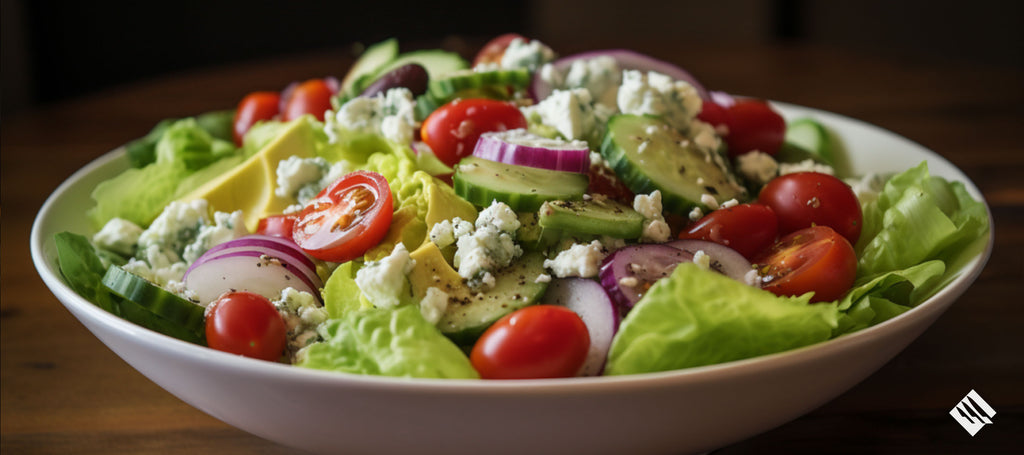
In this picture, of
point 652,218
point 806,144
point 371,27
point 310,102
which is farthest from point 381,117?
point 371,27

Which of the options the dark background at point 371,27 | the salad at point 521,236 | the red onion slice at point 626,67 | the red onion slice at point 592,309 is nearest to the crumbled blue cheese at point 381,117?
the salad at point 521,236

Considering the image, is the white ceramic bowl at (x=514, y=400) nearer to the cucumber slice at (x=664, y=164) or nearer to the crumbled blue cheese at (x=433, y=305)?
the crumbled blue cheese at (x=433, y=305)

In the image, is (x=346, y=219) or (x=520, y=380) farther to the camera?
(x=346, y=219)

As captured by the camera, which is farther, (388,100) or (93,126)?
(93,126)

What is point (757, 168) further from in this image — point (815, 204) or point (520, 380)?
point (520, 380)

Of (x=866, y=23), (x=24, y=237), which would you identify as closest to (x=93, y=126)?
(x=24, y=237)

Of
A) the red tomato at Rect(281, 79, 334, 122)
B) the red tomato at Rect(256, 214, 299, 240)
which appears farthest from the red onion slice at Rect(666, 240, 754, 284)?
the red tomato at Rect(281, 79, 334, 122)

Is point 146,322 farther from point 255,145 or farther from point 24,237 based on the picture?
point 24,237
